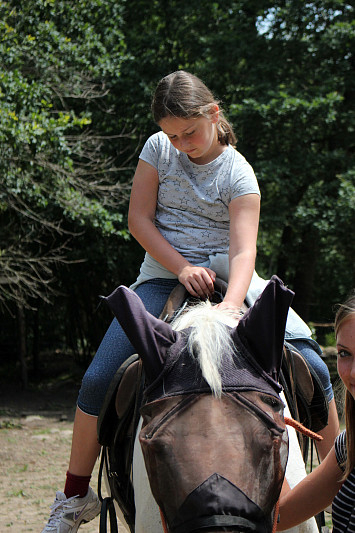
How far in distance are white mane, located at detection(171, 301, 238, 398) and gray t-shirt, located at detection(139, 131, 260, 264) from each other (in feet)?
2.03

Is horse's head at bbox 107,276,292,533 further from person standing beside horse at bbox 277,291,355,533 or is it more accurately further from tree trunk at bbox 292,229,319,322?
tree trunk at bbox 292,229,319,322

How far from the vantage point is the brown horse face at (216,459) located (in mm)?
1566

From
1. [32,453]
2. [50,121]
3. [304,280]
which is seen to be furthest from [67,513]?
[304,280]

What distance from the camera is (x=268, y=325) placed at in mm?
1844

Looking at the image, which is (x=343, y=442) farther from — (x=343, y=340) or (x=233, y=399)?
(x=233, y=399)

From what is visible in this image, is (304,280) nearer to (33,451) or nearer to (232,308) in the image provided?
(33,451)

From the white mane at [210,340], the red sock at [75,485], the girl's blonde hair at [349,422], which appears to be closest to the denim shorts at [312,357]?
the girl's blonde hair at [349,422]

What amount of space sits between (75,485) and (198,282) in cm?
108

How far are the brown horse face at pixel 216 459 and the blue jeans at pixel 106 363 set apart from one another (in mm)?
718

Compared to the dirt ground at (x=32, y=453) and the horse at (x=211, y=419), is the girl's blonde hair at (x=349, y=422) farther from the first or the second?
the dirt ground at (x=32, y=453)

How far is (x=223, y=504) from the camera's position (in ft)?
5.09

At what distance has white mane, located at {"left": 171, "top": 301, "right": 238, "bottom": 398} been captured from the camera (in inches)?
70.0

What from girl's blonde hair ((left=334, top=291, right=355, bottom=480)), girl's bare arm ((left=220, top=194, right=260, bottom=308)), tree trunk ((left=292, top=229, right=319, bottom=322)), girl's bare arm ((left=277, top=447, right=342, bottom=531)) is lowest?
tree trunk ((left=292, top=229, right=319, bottom=322))

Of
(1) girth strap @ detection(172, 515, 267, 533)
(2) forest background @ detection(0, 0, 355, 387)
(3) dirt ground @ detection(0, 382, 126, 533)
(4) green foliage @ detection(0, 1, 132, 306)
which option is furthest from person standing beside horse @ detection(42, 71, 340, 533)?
(2) forest background @ detection(0, 0, 355, 387)
